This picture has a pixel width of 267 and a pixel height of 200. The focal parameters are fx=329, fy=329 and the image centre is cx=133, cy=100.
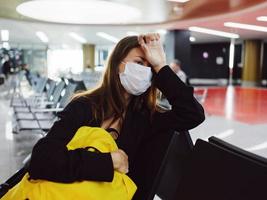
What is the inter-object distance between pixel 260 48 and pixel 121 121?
73.1 feet

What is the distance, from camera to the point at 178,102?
136 centimetres

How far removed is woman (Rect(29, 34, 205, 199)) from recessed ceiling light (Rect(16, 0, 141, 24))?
26.7ft

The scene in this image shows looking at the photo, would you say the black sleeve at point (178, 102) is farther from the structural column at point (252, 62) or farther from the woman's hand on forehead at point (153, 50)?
the structural column at point (252, 62)

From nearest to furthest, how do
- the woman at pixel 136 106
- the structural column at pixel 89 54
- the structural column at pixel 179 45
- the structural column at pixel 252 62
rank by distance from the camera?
the woman at pixel 136 106 → the structural column at pixel 179 45 → the structural column at pixel 252 62 → the structural column at pixel 89 54

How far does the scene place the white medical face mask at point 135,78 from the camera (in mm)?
1352

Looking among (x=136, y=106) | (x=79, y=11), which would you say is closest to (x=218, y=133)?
(x=136, y=106)

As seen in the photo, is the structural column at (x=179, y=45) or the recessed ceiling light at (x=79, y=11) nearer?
the recessed ceiling light at (x=79, y=11)

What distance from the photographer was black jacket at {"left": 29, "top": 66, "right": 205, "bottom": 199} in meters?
1.04

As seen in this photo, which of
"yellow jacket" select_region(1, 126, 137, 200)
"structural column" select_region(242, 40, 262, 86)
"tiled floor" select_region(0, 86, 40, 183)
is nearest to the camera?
"yellow jacket" select_region(1, 126, 137, 200)

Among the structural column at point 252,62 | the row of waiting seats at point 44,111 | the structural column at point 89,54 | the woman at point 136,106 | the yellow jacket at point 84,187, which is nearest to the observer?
the yellow jacket at point 84,187

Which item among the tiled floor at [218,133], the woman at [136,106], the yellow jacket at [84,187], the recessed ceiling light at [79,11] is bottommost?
the tiled floor at [218,133]

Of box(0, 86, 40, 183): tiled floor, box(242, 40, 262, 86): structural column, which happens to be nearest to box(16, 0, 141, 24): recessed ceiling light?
box(0, 86, 40, 183): tiled floor

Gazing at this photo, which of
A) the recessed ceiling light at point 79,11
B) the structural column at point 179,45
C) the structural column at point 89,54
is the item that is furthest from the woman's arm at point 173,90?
the structural column at point 89,54

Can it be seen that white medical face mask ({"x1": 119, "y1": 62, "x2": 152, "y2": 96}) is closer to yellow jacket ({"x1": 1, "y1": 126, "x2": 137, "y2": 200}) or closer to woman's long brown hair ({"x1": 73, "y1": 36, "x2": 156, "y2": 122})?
woman's long brown hair ({"x1": 73, "y1": 36, "x2": 156, "y2": 122})
